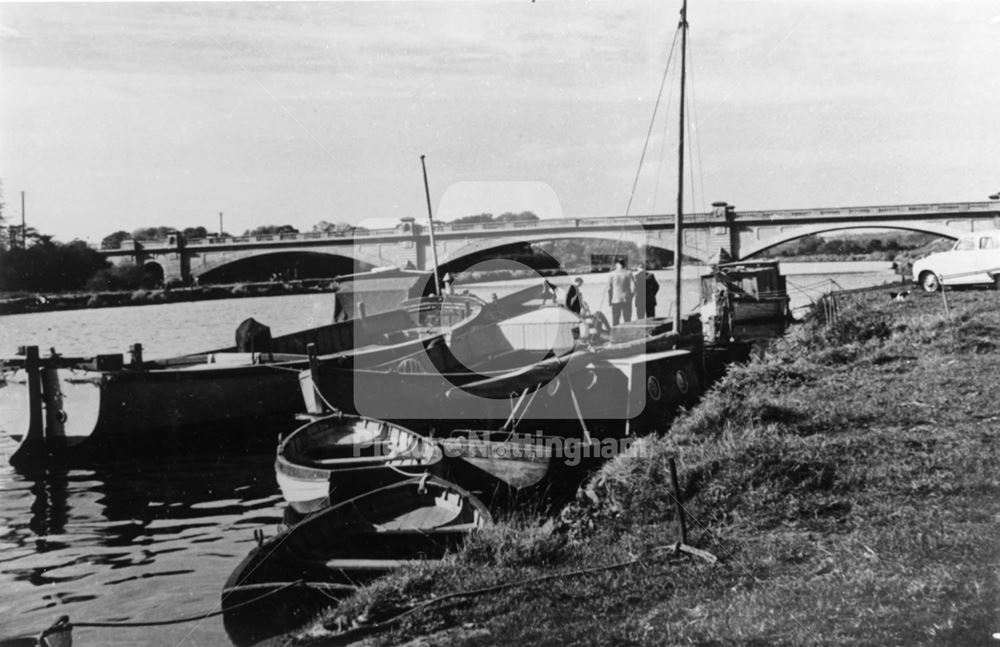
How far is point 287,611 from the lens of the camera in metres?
7.26

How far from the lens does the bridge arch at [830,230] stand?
1959 inches

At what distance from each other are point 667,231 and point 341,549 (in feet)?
168

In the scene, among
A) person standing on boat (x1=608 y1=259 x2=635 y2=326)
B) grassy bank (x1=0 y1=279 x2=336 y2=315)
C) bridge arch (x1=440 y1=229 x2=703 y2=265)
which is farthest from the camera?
grassy bank (x1=0 y1=279 x2=336 y2=315)

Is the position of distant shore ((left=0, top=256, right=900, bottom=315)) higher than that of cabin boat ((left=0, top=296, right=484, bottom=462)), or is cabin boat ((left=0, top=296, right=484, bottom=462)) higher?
distant shore ((left=0, top=256, right=900, bottom=315))

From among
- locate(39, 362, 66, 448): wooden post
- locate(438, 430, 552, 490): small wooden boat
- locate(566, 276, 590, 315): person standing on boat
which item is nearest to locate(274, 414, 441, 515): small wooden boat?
locate(438, 430, 552, 490): small wooden boat

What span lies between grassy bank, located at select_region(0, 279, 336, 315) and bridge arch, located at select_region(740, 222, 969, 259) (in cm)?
3045

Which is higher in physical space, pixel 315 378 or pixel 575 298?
pixel 575 298

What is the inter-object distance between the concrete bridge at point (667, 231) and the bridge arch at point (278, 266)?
1607 mm

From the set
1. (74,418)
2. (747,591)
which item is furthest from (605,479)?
(74,418)

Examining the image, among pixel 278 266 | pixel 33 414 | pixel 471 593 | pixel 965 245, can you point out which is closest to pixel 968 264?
pixel 965 245

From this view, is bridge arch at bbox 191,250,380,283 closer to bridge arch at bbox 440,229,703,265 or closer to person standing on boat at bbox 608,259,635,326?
bridge arch at bbox 440,229,703,265

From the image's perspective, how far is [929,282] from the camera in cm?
2302

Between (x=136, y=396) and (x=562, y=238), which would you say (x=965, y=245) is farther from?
(x=562, y=238)

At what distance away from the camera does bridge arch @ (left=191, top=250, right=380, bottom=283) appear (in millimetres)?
65688
